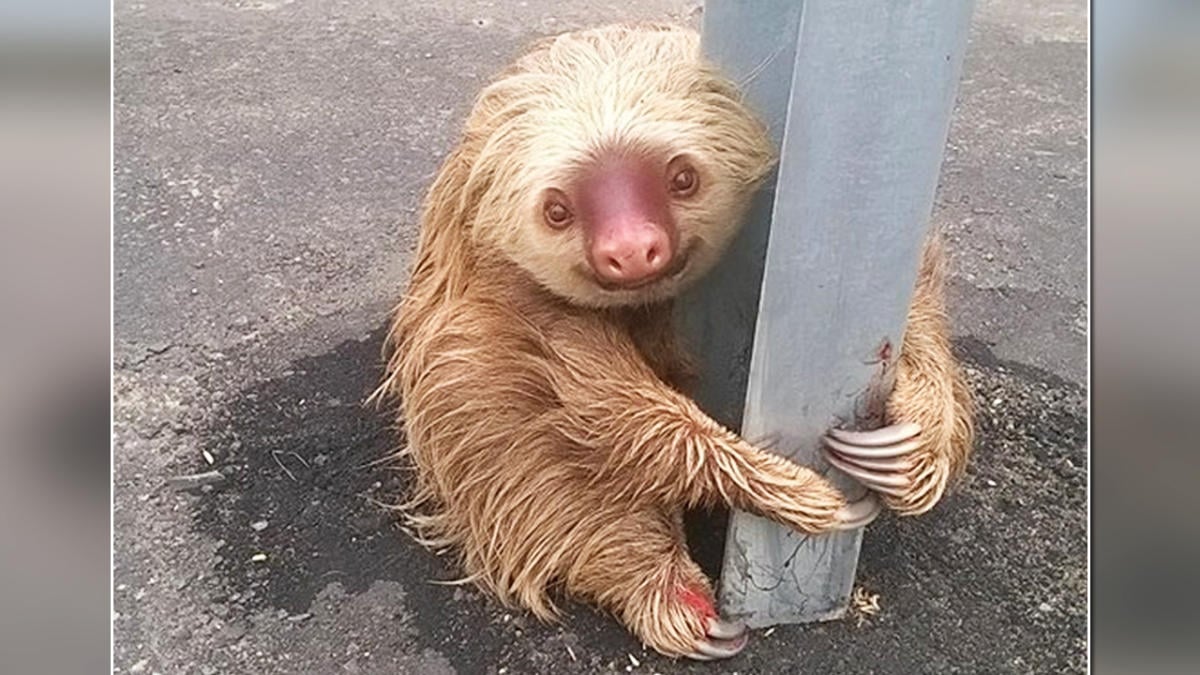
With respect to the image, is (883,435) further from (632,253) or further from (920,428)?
(632,253)

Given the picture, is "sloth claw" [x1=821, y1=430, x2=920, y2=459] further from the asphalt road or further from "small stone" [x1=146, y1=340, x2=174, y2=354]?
"small stone" [x1=146, y1=340, x2=174, y2=354]

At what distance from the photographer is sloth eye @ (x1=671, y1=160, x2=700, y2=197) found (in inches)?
34.8

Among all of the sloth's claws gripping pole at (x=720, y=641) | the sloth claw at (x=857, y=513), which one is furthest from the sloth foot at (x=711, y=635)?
the sloth claw at (x=857, y=513)

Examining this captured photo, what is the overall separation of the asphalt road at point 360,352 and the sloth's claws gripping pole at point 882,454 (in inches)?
4.3

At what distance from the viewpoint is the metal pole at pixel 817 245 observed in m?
0.82

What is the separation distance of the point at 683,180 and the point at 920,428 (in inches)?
10.0

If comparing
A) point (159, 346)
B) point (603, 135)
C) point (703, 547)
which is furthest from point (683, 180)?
point (159, 346)

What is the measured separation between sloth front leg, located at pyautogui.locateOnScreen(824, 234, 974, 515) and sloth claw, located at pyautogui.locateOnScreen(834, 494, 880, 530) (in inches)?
0.7

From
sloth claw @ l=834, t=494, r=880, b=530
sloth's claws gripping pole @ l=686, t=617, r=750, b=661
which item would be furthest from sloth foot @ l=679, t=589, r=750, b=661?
sloth claw @ l=834, t=494, r=880, b=530

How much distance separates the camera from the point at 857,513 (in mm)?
963

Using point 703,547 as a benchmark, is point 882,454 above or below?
above

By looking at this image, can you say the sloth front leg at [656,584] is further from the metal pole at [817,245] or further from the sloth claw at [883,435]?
the sloth claw at [883,435]
